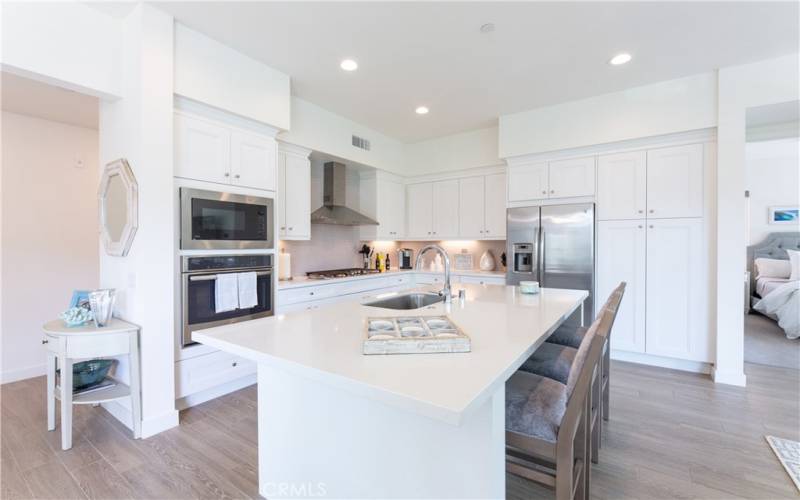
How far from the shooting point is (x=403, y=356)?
1.12 m

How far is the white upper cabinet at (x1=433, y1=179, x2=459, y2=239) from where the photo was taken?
16.0ft

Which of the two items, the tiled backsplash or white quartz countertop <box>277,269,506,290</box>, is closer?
white quartz countertop <box>277,269,506,290</box>

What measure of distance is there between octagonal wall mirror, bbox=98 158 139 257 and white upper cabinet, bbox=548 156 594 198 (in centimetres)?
385

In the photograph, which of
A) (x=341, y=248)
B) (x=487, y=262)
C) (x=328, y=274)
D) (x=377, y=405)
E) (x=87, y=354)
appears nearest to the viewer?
(x=377, y=405)

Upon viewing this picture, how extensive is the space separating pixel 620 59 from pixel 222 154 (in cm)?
337

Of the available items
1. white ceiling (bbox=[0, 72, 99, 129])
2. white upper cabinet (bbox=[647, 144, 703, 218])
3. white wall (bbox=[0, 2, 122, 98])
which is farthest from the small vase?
white ceiling (bbox=[0, 72, 99, 129])

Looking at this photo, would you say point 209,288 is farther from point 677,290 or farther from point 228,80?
point 677,290

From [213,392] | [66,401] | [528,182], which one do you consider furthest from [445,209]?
[66,401]

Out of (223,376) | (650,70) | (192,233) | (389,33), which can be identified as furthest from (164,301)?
(650,70)

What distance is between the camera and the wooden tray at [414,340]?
3.74 ft

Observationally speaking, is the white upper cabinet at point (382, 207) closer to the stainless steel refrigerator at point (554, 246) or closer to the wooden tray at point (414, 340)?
the stainless steel refrigerator at point (554, 246)

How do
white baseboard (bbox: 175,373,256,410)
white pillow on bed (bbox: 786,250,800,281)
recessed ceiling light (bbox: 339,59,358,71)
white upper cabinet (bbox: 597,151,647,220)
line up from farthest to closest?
white pillow on bed (bbox: 786,250,800,281) → white upper cabinet (bbox: 597,151,647,220) → recessed ceiling light (bbox: 339,59,358,71) → white baseboard (bbox: 175,373,256,410)

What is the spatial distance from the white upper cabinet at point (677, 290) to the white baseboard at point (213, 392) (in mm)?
3894

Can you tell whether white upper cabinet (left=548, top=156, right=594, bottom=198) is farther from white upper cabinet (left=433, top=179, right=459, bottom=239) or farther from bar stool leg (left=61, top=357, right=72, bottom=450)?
bar stool leg (left=61, top=357, right=72, bottom=450)
